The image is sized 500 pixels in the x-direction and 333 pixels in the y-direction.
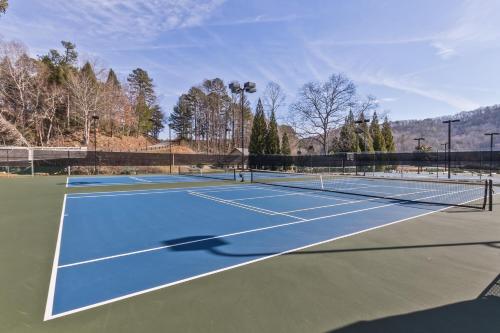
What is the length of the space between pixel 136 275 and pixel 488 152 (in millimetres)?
31194

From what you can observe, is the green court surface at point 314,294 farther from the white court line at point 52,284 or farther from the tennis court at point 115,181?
the tennis court at point 115,181

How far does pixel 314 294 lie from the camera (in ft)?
12.4

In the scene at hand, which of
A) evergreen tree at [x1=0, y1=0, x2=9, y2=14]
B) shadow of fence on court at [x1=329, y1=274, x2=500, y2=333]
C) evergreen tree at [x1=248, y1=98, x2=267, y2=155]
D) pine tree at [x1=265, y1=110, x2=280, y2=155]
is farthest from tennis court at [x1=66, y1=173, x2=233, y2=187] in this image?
evergreen tree at [x1=248, y1=98, x2=267, y2=155]

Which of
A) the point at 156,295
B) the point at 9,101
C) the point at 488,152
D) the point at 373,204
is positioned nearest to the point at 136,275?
the point at 156,295

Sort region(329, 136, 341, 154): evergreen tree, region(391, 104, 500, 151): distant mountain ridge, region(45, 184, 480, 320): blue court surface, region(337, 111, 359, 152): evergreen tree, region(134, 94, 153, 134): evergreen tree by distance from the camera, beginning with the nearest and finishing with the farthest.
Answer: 1. region(45, 184, 480, 320): blue court surface
2. region(337, 111, 359, 152): evergreen tree
3. region(329, 136, 341, 154): evergreen tree
4. region(134, 94, 153, 134): evergreen tree
5. region(391, 104, 500, 151): distant mountain ridge

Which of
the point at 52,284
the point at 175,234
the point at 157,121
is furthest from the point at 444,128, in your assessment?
the point at 52,284

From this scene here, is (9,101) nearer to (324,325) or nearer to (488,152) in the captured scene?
(324,325)

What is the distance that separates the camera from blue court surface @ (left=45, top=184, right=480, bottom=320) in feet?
13.6

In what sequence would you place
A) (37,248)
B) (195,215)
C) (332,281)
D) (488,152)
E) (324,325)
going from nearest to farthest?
1. (324,325)
2. (332,281)
3. (37,248)
4. (195,215)
5. (488,152)

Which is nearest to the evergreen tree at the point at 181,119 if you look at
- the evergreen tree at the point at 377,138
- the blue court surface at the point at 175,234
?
the evergreen tree at the point at 377,138

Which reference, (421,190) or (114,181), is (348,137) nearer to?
(421,190)

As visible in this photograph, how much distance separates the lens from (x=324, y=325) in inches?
120

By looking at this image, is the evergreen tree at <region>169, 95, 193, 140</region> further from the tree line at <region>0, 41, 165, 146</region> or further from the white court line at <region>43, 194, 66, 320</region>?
the white court line at <region>43, 194, 66, 320</region>

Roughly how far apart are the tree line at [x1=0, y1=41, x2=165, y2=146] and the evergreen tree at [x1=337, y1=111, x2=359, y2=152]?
39.2m
